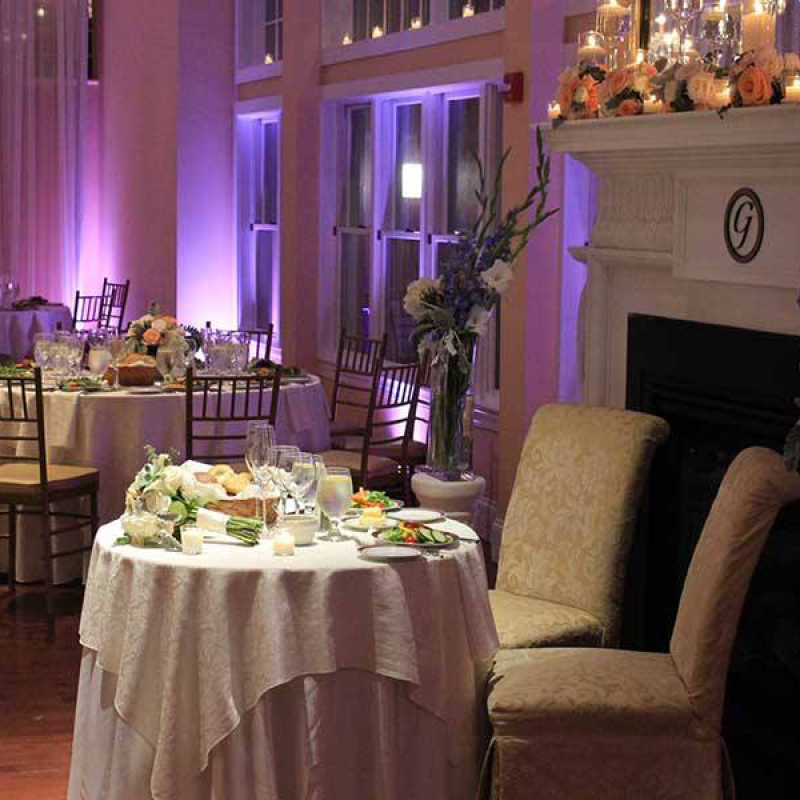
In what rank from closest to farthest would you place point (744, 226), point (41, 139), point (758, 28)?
point (758, 28)
point (744, 226)
point (41, 139)

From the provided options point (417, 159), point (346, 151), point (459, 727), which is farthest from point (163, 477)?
point (346, 151)

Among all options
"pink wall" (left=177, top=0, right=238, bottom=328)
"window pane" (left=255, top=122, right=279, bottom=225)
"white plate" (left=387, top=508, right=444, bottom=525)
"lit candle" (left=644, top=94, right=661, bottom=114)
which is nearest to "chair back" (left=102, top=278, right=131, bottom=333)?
"pink wall" (left=177, top=0, right=238, bottom=328)

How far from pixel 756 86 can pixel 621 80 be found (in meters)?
0.78

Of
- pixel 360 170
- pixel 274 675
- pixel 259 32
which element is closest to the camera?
pixel 274 675

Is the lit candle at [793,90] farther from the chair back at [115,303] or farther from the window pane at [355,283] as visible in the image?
the chair back at [115,303]

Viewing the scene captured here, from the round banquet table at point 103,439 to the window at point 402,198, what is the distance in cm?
188

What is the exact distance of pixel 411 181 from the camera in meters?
8.98

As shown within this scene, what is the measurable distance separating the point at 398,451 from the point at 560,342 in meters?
1.04

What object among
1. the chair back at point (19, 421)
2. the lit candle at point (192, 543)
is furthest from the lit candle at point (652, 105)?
the chair back at point (19, 421)

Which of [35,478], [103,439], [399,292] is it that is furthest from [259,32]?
[35,478]

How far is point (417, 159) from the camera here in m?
8.90

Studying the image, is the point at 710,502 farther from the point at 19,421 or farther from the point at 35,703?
the point at 19,421

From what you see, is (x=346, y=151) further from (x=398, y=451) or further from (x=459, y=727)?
(x=459, y=727)

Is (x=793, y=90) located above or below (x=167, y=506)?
above
